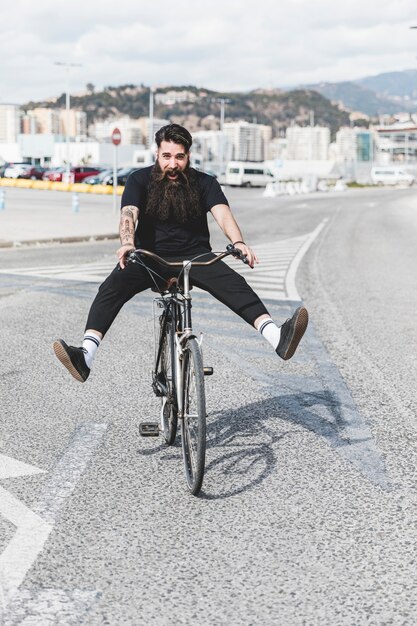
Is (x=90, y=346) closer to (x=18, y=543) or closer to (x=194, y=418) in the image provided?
(x=194, y=418)

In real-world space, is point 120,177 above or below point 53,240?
above

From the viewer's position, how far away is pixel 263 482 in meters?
4.79

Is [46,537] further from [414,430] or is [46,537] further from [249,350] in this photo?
A: [249,350]

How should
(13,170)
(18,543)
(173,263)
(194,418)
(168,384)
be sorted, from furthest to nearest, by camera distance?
(13,170) < (168,384) < (173,263) < (194,418) < (18,543)

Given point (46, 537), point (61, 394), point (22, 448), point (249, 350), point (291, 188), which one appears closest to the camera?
point (46, 537)

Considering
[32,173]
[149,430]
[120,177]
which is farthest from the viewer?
[32,173]

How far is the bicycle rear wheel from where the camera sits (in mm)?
5047

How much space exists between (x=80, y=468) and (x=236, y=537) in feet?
4.21

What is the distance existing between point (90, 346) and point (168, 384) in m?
0.48

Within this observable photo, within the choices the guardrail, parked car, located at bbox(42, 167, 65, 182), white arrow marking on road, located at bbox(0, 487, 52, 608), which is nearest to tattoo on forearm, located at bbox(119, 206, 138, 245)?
white arrow marking on road, located at bbox(0, 487, 52, 608)

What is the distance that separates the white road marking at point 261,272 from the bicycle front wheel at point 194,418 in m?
8.06

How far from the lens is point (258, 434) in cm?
571

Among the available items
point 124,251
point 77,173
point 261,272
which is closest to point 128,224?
point 124,251

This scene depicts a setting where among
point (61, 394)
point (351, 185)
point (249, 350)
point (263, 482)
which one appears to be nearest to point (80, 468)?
point (263, 482)
